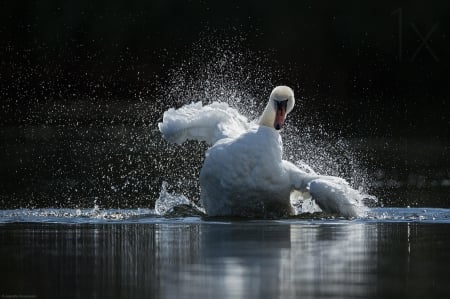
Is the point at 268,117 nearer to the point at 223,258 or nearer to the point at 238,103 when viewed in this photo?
the point at 223,258

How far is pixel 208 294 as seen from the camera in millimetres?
7512

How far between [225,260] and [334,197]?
3914mm

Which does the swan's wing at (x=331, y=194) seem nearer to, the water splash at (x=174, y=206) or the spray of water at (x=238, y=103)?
the water splash at (x=174, y=206)

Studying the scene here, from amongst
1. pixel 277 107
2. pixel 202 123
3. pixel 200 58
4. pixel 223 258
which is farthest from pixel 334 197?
pixel 200 58

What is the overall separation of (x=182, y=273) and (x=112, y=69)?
16870mm

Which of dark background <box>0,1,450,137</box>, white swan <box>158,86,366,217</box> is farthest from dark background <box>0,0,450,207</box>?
white swan <box>158,86,366,217</box>

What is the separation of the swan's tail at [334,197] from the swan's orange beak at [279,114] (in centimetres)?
146

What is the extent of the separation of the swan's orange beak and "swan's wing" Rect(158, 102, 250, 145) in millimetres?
434

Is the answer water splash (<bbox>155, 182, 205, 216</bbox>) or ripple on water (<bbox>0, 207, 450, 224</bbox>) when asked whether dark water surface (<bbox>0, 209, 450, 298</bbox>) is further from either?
water splash (<bbox>155, 182, 205, 216</bbox>)

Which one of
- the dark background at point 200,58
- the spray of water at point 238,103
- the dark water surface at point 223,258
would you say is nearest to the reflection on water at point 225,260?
the dark water surface at point 223,258

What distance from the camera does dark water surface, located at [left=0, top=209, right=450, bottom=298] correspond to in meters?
7.75

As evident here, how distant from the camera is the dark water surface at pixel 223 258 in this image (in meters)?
7.75

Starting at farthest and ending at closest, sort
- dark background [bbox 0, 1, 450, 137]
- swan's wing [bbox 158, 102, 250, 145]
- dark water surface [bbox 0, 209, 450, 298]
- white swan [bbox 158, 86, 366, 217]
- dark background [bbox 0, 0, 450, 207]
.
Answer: dark background [bbox 0, 1, 450, 137]
dark background [bbox 0, 0, 450, 207]
swan's wing [bbox 158, 102, 250, 145]
white swan [bbox 158, 86, 366, 217]
dark water surface [bbox 0, 209, 450, 298]

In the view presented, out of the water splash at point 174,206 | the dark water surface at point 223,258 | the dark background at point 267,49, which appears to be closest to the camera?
the dark water surface at point 223,258
